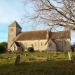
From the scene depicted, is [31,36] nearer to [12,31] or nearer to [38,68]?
[12,31]

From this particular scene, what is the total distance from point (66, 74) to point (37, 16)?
8.49 m

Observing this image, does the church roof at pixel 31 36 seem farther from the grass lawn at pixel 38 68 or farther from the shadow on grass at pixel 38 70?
the shadow on grass at pixel 38 70

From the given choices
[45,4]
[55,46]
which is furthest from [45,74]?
[55,46]

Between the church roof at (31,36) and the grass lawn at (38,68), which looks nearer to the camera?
the grass lawn at (38,68)

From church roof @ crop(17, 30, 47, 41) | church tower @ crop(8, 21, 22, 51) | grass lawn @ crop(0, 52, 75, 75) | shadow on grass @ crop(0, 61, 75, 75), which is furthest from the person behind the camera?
church tower @ crop(8, 21, 22, 51)

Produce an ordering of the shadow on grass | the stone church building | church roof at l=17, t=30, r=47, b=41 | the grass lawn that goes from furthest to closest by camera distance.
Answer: church roof at l=17, t=30, r=47, b=41
the stone church building
the grass lawn
the shadow on grass

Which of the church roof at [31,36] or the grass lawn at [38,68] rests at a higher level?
the church roof at [31,36]

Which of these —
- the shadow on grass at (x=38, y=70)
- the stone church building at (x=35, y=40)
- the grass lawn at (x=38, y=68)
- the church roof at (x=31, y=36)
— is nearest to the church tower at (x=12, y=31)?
the stone church building at (x=35, y=40)

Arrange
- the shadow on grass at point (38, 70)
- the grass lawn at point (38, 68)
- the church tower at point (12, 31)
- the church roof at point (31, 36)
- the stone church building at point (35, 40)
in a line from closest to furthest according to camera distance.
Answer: the shadow on grass at point (38, 70)
the grass lawn at point (38, 68)
the stone church building at point (35, 40)
the church roof at point (31, 36)
the church tower at point (12, 31)

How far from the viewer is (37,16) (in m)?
23.7

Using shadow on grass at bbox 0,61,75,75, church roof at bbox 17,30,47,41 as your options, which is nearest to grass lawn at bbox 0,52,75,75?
shadow on grass at bbox 0,61,75,75

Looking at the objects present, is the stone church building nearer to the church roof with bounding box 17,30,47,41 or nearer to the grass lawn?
the church roof with bounding box 17,30,47,41

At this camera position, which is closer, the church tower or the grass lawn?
the grass lawn

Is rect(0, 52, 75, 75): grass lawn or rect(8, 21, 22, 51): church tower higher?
rect(8, 21, 22, 51): church tower
